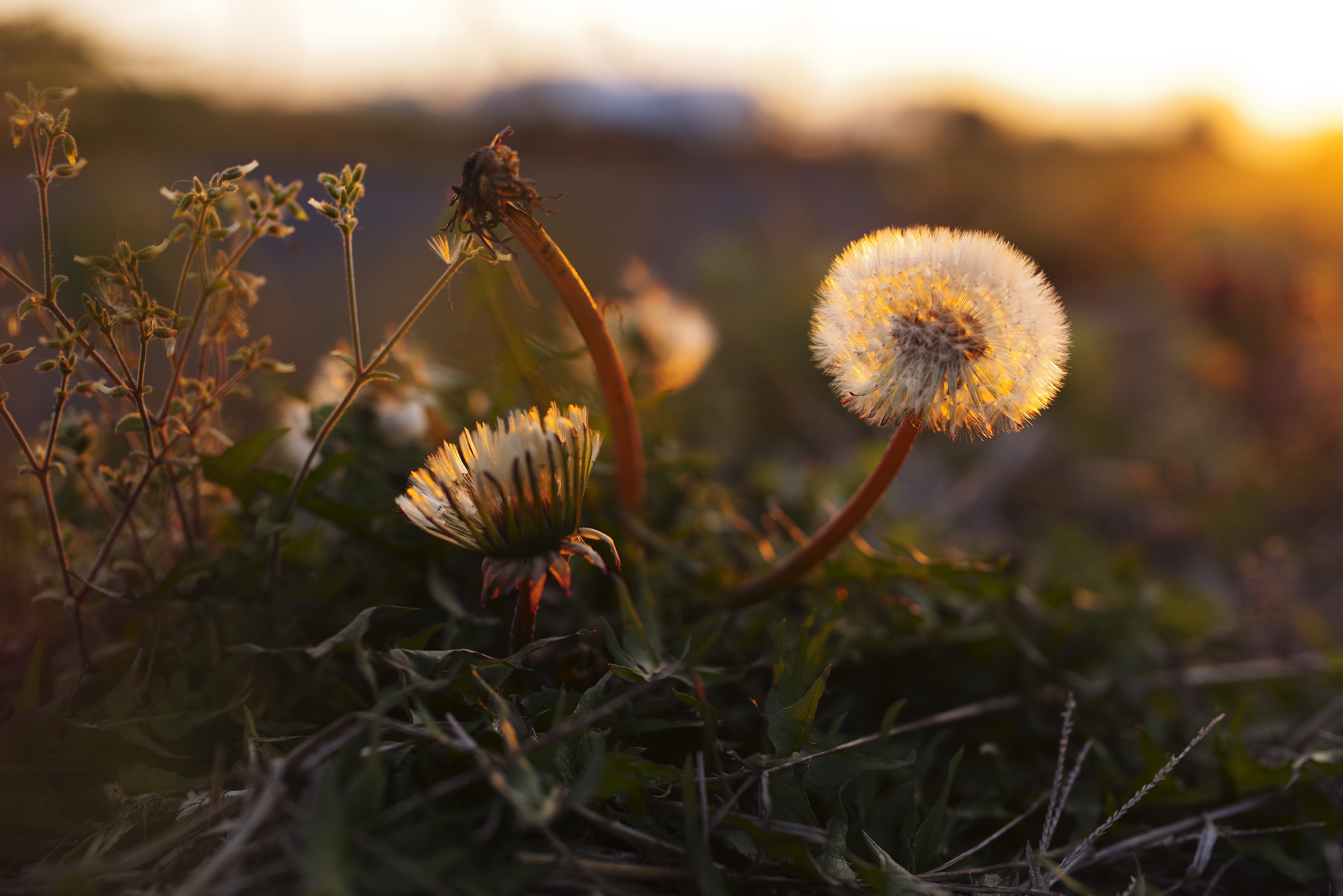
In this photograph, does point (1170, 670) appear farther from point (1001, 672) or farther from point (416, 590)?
point (416, 590)

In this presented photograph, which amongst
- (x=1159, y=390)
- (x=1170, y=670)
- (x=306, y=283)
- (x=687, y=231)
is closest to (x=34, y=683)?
(x=1170, y=670)

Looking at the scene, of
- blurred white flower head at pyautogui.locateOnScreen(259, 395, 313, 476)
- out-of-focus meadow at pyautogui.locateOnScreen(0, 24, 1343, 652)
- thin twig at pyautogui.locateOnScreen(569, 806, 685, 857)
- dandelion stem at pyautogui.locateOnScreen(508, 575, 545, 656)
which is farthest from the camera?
out-of-focus meadow at pyautogui.locateOnScreen(0, 24, 1343, 652)

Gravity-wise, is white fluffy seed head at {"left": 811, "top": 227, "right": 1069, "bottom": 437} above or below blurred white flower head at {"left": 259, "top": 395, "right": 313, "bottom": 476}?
above

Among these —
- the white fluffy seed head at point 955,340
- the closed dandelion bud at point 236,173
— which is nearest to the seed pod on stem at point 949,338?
the white fluffy seed head at point 955,340

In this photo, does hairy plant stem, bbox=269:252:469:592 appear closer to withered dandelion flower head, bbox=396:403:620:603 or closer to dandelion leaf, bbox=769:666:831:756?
withered dandelion flower head, bbox=396:403:620:603

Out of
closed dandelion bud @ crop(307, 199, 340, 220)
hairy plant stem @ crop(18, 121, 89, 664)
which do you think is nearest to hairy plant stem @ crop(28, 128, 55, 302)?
hairy plant stem @ crop(18, 121, 89, 664)

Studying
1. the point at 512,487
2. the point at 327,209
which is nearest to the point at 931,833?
the point at 512,487

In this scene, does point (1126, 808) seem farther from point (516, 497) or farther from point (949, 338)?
point (516, 497)

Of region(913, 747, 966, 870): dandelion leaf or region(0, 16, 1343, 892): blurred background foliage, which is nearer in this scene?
region(913, 747, 966, 870): dandelion leaf
